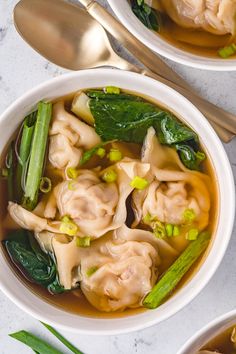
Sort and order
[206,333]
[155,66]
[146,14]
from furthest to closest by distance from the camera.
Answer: [155,66] → [146,14] → [206,333]

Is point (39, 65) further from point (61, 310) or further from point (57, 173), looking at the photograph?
point (61, 310)

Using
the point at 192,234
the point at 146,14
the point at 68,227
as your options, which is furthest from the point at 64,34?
the point at 192,234

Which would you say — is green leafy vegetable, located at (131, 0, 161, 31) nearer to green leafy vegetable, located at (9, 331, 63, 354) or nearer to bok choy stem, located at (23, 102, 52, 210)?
bok choy stem, located at (23, 102, 52, 210)

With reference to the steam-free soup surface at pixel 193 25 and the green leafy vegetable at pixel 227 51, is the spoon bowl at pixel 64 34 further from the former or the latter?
the green leafy vegetable at pixel 227 51

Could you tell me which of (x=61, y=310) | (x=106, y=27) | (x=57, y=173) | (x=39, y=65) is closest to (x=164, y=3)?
(x=106, y=27)

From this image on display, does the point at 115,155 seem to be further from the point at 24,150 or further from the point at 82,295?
the point at 82,295

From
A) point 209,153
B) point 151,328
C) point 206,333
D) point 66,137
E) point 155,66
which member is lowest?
point 151,328

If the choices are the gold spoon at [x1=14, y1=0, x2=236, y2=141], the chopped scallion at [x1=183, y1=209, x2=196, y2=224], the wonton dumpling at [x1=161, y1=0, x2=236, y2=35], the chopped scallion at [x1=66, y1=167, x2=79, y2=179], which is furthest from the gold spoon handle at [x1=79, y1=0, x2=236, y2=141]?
the chopped scallion at [x1=66, y1=167, x2=79, y2=179]

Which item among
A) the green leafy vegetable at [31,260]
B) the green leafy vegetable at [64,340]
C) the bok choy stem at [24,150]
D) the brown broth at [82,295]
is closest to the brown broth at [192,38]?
the brown broth at [82,295]

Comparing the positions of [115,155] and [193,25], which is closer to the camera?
[115,155]
